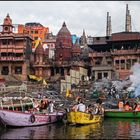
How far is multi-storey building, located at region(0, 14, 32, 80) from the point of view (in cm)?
7841

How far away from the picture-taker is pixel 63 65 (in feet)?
259

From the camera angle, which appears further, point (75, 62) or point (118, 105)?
point (75, 62)

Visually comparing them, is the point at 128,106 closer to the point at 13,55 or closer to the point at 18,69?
the point at 18,69

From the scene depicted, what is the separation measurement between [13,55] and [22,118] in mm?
47718

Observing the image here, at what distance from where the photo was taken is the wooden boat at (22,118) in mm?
31797

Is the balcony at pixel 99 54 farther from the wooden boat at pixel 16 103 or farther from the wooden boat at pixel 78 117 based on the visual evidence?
the wooden boat at pixel 16 103

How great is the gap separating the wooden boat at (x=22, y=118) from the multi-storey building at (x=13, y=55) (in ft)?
143

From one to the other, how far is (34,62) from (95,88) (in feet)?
73.7

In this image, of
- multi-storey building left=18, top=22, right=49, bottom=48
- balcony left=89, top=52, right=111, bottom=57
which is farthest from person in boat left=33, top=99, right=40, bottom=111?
multi-storey building left=18, top=22, right=49, bottom=48

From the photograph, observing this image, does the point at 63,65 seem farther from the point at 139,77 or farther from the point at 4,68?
the point at 139,77

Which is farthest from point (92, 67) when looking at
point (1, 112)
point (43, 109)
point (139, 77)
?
point (1, 112)

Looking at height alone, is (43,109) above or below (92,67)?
below

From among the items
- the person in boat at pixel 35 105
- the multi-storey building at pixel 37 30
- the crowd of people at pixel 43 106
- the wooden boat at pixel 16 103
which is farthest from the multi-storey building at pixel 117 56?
the multi-storey building at pixel 37 30

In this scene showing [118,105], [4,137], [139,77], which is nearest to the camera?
[4,137]
